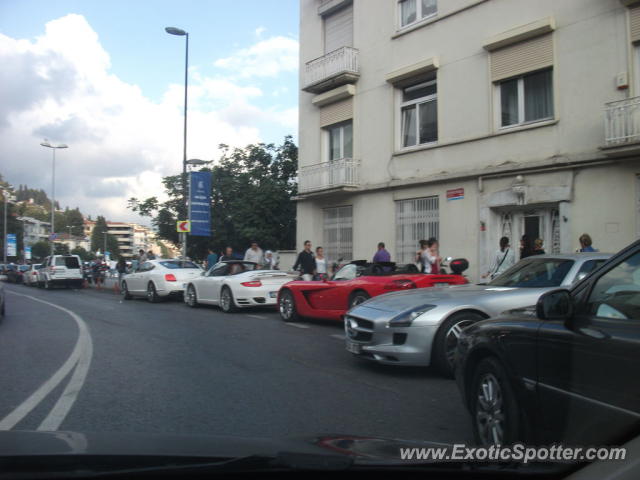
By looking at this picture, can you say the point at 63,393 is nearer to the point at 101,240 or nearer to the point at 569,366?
the point at 569,366

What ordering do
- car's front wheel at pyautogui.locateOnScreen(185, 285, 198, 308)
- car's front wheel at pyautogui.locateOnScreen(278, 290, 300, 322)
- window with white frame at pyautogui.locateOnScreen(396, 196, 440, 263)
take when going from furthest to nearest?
window with white frame at pyautogui.locateOnScreen(396, 196, 440, 263) < car's front wheel at pyautogui.locateOnScreen(185, 285, 198, 308) < car's front wheel at pyautogui.locateOnScreen(278, 290, 300, 322)

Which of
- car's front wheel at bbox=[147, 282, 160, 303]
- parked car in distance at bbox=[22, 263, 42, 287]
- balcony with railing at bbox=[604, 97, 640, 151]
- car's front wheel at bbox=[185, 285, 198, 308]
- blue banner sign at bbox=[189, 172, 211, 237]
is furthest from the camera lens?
parked car in distance at bbox=[22, 263, 42, 287]

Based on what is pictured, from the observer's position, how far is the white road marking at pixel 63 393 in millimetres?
4758

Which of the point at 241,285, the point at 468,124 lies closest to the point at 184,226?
the point at 241,285

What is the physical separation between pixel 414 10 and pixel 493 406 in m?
15.7

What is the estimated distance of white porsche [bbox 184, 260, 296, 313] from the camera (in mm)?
13930

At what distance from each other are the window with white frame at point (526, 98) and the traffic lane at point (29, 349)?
35.9ft

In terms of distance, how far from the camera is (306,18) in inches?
834

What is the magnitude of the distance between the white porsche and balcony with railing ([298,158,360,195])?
490cm

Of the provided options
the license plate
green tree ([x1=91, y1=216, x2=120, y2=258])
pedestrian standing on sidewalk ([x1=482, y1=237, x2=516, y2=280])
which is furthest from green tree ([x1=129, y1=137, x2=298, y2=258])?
green tree ([x1=91, y1=216, x2=120, y2=258])

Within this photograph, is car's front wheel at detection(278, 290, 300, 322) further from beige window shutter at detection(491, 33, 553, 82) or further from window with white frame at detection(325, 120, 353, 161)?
window with white frame at detection(325, 120, 353, 161)

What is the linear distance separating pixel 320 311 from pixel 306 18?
44.6ft

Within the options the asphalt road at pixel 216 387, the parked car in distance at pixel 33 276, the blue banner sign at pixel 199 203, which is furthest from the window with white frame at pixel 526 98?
the parked car in distance at pixel 33 276

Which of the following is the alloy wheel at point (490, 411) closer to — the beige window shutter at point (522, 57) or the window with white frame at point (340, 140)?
the beige window shutter at point (522, 57)
